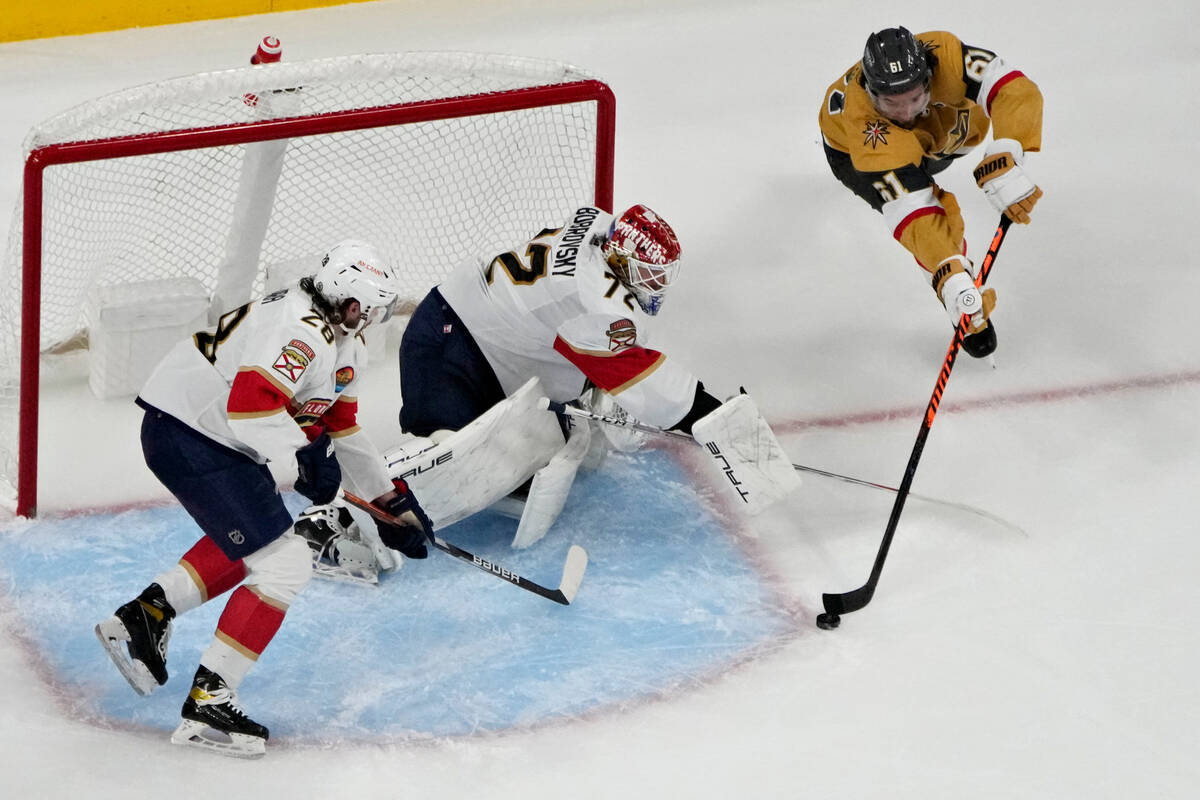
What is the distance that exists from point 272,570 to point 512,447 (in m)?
0.82

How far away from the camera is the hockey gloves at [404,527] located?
3.30 m

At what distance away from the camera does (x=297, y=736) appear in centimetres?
302

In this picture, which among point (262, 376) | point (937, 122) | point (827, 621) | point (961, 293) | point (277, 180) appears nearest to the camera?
point (262, 376)

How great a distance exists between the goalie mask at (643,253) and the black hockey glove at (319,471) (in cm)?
75

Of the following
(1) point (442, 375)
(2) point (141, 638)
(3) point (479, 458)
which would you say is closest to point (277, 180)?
(1) point (442, 375)

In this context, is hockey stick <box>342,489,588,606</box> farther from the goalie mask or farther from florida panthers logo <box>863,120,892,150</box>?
florida panthers logo <box>863,120,892,150</box>

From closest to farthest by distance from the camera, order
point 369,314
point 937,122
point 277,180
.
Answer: point 369,314 → point 277,180 → point 937,122

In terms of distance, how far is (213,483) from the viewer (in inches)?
116

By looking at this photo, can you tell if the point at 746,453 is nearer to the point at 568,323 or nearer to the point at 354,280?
the point at 568,323

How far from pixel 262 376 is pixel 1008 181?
1951 mm

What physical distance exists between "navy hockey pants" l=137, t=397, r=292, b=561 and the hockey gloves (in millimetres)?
372

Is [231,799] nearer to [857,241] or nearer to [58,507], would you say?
[58,507]

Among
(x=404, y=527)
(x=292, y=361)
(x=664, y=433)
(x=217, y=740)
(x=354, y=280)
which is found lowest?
(x=217, y=740)

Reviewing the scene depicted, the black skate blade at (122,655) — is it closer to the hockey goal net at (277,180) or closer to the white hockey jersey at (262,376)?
the white hockey jersey at (262,376)
